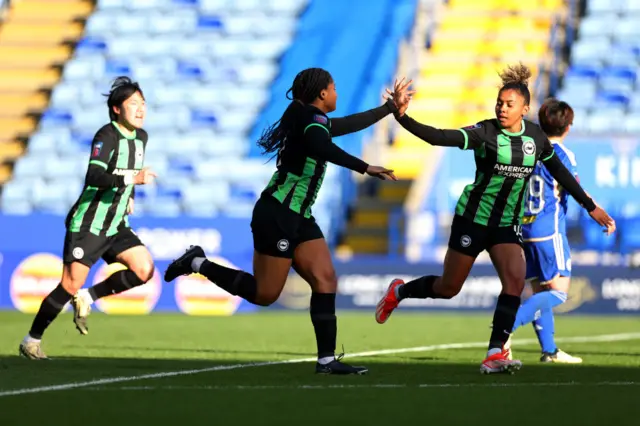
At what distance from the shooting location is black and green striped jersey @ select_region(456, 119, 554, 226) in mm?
7996

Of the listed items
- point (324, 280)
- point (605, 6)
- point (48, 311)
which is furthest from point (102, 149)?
point (605, 6)

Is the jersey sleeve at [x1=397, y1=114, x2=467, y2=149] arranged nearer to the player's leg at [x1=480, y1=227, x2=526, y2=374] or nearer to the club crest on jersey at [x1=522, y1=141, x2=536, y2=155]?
the club crest on jersey at [x1=522, y1=141, x2=536, y2=155]

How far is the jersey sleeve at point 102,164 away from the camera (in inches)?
356

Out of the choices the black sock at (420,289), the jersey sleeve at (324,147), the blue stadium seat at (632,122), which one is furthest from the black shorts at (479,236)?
the blue stadium seat at (632,122)

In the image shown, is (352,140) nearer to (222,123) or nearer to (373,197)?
(373,197)

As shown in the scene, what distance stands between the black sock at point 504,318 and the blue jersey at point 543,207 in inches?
58.2

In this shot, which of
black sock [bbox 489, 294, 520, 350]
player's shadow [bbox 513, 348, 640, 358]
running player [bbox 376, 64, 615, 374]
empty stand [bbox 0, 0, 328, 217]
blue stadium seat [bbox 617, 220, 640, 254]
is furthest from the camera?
empty stand [bbox 0, 0, 328, 217]

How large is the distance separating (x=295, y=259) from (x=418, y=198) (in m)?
12.8

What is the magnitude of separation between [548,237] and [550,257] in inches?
5.8

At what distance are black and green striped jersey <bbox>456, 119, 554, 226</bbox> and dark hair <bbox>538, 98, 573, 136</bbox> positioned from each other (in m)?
1.38

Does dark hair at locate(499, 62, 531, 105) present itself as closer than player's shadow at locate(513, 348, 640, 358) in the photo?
Yes

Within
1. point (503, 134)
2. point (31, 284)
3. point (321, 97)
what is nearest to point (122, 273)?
point (321, 97)

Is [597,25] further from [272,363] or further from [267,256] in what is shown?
[267,256]

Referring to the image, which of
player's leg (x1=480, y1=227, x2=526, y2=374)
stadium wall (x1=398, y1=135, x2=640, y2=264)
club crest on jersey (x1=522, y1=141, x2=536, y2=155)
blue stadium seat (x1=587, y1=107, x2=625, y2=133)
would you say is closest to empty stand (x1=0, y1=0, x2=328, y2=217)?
stadium wall (x1=398, y1=135, x2=640, y2=264)
